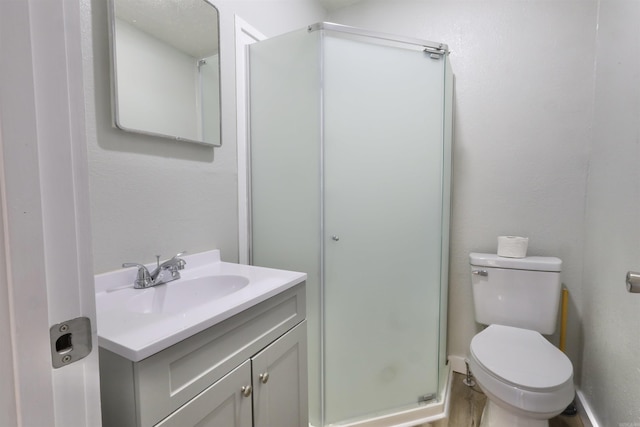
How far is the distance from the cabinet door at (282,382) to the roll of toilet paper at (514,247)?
1275mm

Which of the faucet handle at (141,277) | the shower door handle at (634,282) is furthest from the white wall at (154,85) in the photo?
the shower door handle at (634,282)

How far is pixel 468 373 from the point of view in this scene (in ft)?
6.18

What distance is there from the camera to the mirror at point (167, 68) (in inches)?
39.1

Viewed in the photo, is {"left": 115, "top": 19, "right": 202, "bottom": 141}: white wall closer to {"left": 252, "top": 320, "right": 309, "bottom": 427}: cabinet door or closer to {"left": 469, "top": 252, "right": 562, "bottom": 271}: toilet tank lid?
{"left": 252, "top": 320, "right": 309, "bottom": 427}: cabinet door

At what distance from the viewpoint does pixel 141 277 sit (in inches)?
40.1

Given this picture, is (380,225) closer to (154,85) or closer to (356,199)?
(356,199)

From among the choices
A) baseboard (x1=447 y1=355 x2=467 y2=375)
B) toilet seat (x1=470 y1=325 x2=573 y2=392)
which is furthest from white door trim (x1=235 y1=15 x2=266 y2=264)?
baseboard (x1=447 y1=355 x2=467 y2=375)

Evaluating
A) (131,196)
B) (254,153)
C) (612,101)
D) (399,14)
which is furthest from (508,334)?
(399,14)

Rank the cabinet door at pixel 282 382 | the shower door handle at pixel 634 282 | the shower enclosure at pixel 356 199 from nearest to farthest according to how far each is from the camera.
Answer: the shower door handle at pixel 634 282 < the cabinet door at pixel 282 382 < the shower enclosure at pixel 356 199

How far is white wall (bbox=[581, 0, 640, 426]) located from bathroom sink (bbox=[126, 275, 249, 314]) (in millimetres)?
1508

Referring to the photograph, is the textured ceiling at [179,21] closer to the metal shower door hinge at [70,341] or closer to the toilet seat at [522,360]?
the metal shower door hinge at [70,341]

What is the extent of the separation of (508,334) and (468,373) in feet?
1.80

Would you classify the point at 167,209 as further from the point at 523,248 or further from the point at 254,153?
the point at 523,248

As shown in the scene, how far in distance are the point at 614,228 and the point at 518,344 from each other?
676 millimetres
